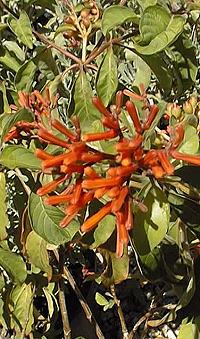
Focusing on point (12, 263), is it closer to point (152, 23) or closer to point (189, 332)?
point (189, 332)

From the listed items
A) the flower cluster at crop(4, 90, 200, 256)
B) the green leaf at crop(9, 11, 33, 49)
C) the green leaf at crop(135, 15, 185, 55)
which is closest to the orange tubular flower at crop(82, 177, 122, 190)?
the flower cluster at crop(4, 90, 200, 256)

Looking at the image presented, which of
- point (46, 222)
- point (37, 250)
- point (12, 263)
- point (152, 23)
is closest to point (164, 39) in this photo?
point (152, 23)

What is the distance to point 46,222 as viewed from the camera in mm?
1339

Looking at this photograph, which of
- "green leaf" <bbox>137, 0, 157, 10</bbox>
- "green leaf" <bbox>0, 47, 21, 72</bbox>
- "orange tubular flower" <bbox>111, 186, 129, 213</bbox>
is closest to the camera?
"orange tubular flower" <bbox>111, 186, 129, 213</bbox>

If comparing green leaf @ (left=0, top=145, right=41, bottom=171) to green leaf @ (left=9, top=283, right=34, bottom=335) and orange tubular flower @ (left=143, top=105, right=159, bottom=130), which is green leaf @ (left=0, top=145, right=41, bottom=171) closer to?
orange tubular flower @ (left=143, top=105, right=159, bottom=130)

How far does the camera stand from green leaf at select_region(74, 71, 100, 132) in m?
1.50

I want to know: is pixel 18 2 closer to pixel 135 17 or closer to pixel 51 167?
pixel 135 17

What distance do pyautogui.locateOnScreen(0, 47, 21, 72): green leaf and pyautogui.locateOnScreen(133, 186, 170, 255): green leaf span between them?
0.72m

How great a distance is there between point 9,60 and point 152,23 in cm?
55

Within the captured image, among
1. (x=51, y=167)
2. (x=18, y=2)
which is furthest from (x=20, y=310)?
(x=51, y=167)

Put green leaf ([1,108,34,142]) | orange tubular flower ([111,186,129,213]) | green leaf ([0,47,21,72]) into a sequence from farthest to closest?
green leaf ([0,47,21,72]) → green leaf ([1,108,34,142]) → orange tubular flower ([111,186,129,213])

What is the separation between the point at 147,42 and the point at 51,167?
0.39 meters

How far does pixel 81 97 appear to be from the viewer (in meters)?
1.50

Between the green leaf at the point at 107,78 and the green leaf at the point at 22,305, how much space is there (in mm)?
586
